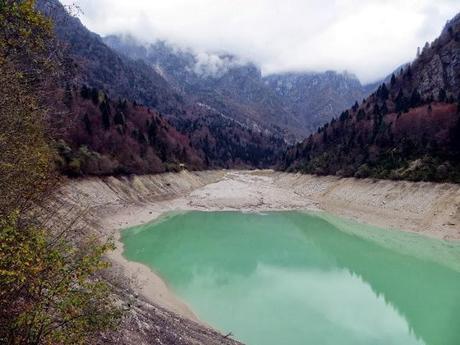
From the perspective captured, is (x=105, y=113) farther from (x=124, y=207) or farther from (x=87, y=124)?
(x=124, y=207)

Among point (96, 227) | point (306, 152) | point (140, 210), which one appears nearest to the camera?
point (96, 227)

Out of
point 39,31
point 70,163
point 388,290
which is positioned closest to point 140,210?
point 70,163

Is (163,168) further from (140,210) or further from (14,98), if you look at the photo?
(14,98)

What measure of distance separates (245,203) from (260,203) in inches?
137

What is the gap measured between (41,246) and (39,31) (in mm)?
7590

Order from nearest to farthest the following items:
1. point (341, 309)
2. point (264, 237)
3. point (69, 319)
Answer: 1. point (69, 319)
2. point (341, 309)
3. point (264, 237)

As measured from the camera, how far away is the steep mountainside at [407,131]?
3019 inches

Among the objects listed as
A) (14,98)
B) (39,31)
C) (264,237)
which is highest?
(39,31)

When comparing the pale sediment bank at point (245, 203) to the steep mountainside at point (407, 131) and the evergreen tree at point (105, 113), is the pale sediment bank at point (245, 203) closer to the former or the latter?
the steep mountainside at point (407, 131)

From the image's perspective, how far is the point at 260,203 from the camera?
87375 mm

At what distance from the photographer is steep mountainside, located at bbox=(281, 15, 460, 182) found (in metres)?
76.7

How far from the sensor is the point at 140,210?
218 ft

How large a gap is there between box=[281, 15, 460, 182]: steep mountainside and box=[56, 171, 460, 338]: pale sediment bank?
4256 millimetres

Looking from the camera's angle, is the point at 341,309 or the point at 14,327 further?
the point at 341,309
